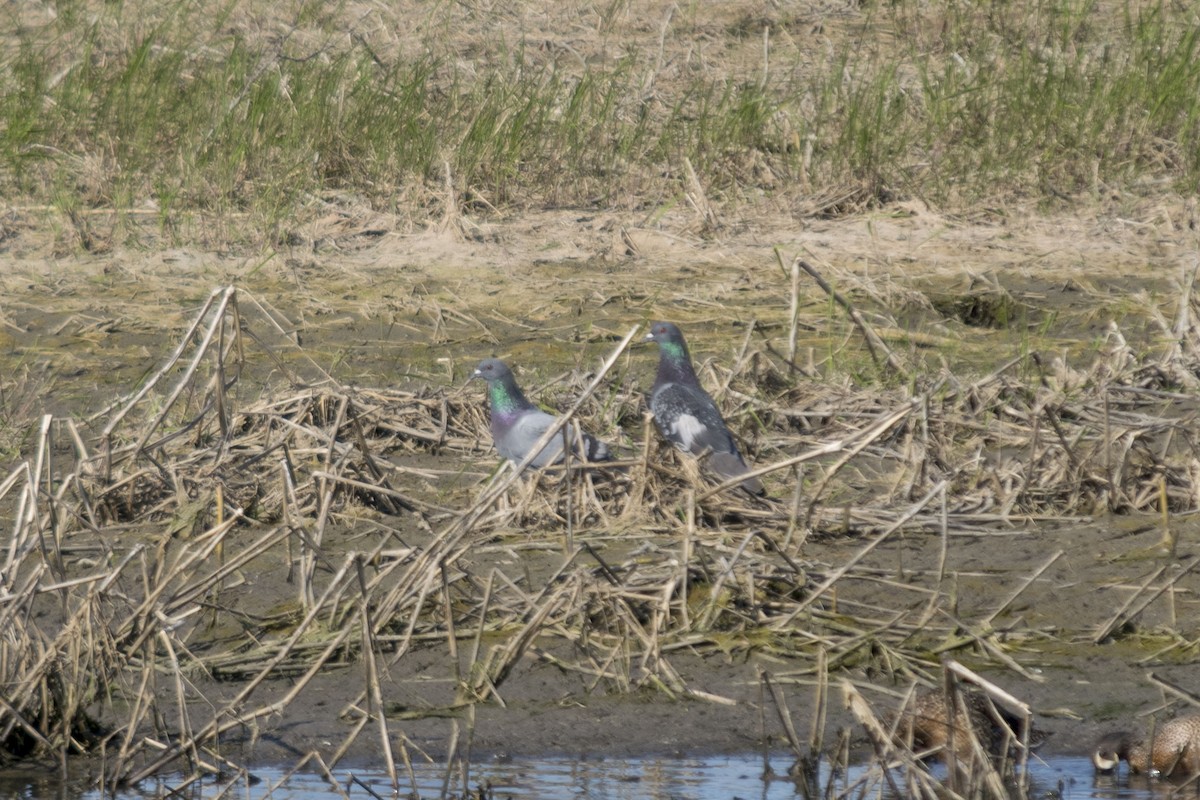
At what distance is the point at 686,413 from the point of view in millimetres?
5875

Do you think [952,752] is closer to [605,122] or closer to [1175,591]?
[1175,591]

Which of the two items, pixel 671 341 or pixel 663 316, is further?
pixel 663 316

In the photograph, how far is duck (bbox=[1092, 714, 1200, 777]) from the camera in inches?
159

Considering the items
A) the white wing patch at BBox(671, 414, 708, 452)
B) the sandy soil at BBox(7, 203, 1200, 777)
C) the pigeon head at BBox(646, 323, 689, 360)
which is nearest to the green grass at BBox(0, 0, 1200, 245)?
the sandy soil at BBox(7, 203, 1200, 777)

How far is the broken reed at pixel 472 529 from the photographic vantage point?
3.92 meters

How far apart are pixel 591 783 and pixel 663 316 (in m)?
3.62

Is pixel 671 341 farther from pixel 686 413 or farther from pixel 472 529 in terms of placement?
pixel 472 529

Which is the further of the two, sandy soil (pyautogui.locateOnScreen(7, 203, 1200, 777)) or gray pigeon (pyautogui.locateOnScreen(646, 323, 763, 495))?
gray pigeon (pyautogui.locateOnScreen(646, 323, 763, 495))

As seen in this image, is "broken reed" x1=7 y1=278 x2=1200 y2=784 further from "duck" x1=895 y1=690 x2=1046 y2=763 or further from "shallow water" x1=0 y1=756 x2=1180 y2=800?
"duck" x1=895 y1=690 x2=1046 y2=763

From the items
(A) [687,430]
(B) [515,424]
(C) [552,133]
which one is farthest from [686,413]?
(C) [552,133]

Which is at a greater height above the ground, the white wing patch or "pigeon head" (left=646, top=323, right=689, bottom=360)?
"pigeon head" (left=646, top=323, right=689, bottom=360)

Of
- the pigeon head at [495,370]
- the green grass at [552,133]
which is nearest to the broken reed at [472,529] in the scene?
the pigeon head at [495,370]

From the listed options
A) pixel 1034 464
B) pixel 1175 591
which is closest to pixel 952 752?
pixel 1175 591

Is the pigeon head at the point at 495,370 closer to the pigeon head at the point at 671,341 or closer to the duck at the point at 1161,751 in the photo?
the pigeon head at the point at 671,341
